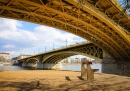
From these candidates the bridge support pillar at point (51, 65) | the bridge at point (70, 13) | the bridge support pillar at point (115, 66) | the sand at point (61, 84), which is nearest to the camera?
the sand at point (61, 84)

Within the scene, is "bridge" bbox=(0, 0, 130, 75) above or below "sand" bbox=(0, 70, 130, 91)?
above

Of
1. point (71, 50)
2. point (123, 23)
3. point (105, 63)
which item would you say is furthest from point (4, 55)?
point (123, 23)

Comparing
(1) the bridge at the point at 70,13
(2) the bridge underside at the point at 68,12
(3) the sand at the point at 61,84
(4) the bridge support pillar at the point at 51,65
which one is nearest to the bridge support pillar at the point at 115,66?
(1) the bridge at the point at 70,13

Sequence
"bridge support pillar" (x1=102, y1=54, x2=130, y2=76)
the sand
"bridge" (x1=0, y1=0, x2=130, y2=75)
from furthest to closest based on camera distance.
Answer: "bridge support pillar" (x1=102, y1=54, x2=130, y2=76) < "bridge" (x1=0, y1=0, x2=130, y2=75) < the sand

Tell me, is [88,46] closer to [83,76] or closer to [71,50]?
[71,50]

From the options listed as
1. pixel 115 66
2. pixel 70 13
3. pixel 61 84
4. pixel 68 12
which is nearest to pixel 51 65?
pixel 115 66

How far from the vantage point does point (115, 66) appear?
3897 centimetres

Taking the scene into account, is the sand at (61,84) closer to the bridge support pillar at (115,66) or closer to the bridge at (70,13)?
the bridge at (70,13)

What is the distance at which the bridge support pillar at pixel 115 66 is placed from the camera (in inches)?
1471

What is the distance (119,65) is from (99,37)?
11.3 m

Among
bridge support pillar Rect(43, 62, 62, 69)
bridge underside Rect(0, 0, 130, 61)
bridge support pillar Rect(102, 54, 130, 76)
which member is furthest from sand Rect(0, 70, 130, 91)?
bridge support pillar Rect(43, 62, 62, 69)

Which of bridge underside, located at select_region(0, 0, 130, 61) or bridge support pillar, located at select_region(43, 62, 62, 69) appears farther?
bridge support pillar, located at select_region(43, 62, 62, 69)

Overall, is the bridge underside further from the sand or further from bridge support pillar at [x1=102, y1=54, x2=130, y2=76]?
bridge support pillar at [x1=102, y1=54, x2=130, y2=76]

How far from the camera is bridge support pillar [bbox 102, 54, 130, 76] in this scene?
37.4 meters
